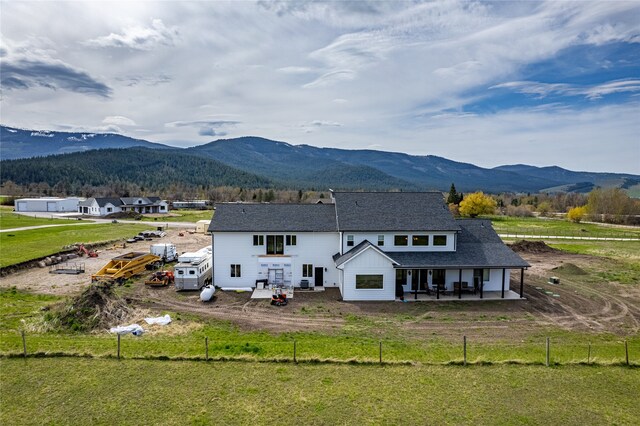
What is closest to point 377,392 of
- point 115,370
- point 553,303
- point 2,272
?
point 115,370

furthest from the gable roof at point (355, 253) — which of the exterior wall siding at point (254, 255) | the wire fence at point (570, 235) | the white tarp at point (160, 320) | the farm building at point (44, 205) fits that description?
the farm building at point (44, 205)

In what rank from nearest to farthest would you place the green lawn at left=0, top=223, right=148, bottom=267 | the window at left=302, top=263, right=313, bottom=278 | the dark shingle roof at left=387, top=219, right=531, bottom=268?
the dark shingle roof at left=387, top=219, right=531, bottom=268 < the window at left=302, top=263, right=313, bottom=278 < the green lawn at left=0, top=223, right=148, bottom=267

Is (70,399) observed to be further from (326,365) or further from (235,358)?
(326,365)

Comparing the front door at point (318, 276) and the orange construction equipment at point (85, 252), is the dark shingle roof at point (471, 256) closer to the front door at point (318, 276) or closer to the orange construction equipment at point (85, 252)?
the front door at point (318, 276)

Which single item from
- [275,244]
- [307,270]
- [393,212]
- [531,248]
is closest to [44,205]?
[275,244]

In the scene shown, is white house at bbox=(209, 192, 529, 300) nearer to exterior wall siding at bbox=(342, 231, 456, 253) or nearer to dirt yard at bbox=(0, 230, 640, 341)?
exterior wall siding at bbox=(342, 231, 456, 253)

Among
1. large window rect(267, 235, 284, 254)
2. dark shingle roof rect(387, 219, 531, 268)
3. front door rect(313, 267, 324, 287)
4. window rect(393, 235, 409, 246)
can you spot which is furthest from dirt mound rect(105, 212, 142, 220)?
dark shingle roof rect(387, 219, 531, 268)

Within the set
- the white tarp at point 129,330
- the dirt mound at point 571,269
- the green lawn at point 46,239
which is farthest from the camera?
the green lawn at point 46,239
